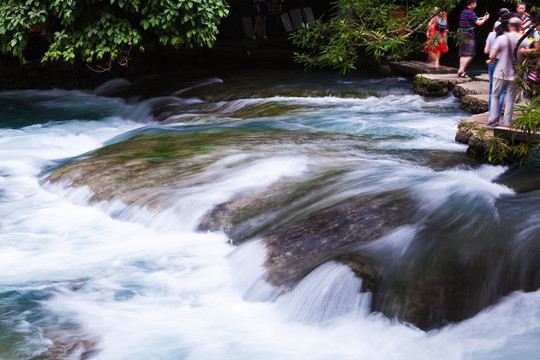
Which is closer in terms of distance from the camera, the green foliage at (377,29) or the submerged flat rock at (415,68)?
the green foliage at (377,29)

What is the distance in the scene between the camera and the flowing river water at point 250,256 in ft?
14.1

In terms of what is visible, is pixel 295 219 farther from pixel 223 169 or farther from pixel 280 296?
pixel 223 169

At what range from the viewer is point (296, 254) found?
16.6 ft

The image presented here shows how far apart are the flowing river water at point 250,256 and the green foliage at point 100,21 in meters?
2.28

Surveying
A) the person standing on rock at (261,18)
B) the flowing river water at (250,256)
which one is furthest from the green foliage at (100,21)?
the person standing on rock at (261,18)

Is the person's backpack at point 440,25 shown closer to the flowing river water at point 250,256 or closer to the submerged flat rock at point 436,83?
the submerged flat rock at point 436,83

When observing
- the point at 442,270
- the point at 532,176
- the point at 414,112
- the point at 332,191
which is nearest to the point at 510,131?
the point at 532,176

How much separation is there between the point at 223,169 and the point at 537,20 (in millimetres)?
3491

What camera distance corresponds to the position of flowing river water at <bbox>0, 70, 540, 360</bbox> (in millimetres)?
4289

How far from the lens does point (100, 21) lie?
10750 millimetres

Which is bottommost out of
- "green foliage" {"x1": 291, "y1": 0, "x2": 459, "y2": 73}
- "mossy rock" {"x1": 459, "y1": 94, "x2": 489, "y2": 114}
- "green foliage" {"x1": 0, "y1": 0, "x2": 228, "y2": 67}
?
"mossy rock" {"x1": 459, "y1": 94, "x2": 489, "y2": 114}

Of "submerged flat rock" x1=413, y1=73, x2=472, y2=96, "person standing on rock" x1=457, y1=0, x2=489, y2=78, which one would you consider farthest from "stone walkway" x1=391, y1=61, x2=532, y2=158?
"person standing on rock" x1=457, y1=0, x2=489, y2=78

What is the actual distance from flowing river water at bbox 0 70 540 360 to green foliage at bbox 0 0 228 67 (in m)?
2.28

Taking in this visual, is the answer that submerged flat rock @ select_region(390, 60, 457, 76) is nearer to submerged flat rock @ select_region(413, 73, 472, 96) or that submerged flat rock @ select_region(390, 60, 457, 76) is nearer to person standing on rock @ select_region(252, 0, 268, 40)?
submerged flat rock @ select_region(413, 73, 472, 96)
